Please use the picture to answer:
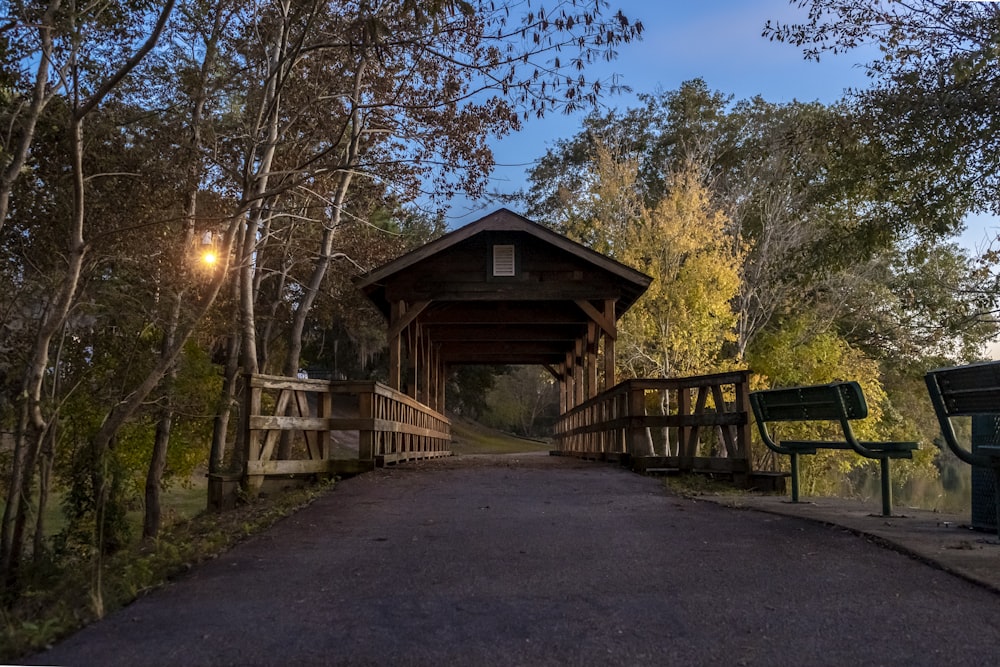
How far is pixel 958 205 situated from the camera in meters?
12.8

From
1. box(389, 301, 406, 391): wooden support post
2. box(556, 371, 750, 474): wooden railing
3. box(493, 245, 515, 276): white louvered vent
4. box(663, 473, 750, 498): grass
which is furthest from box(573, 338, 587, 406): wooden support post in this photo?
box(663, 473, 750, 498): grass

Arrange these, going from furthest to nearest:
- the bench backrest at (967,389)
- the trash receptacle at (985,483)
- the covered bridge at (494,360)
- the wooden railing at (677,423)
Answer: the wooden railing at (677,423), the covered bridge at (494,360), the trash receptacle at (985,483), the bench backrest at (967,389)

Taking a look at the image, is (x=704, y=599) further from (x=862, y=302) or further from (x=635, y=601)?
(x=862, y=302)

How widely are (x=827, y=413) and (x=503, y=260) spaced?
10000 mm

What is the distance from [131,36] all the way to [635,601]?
32.7 feet

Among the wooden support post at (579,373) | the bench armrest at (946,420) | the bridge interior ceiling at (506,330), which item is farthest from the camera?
the wooden support post at (579,373)

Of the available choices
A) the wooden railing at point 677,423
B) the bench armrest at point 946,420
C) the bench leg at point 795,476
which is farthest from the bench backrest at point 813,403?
the wooden railing at point 677,423

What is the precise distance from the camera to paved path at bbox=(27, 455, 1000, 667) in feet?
10.1

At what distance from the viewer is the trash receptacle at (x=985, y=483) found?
18.2 ft

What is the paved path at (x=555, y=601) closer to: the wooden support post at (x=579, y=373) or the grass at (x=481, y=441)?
the wooden support post at (x=579, y=373)

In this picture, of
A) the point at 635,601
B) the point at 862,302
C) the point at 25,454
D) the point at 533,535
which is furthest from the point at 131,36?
the point at 862,302

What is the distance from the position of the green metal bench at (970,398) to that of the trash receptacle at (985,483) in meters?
0.15

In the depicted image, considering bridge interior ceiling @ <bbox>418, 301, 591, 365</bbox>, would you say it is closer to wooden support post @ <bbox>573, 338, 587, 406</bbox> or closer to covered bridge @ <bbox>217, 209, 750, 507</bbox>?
covered bridge @ <bbox>217, 209, 750, 507</bbox>

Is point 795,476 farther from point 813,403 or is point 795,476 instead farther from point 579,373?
point 579,373
